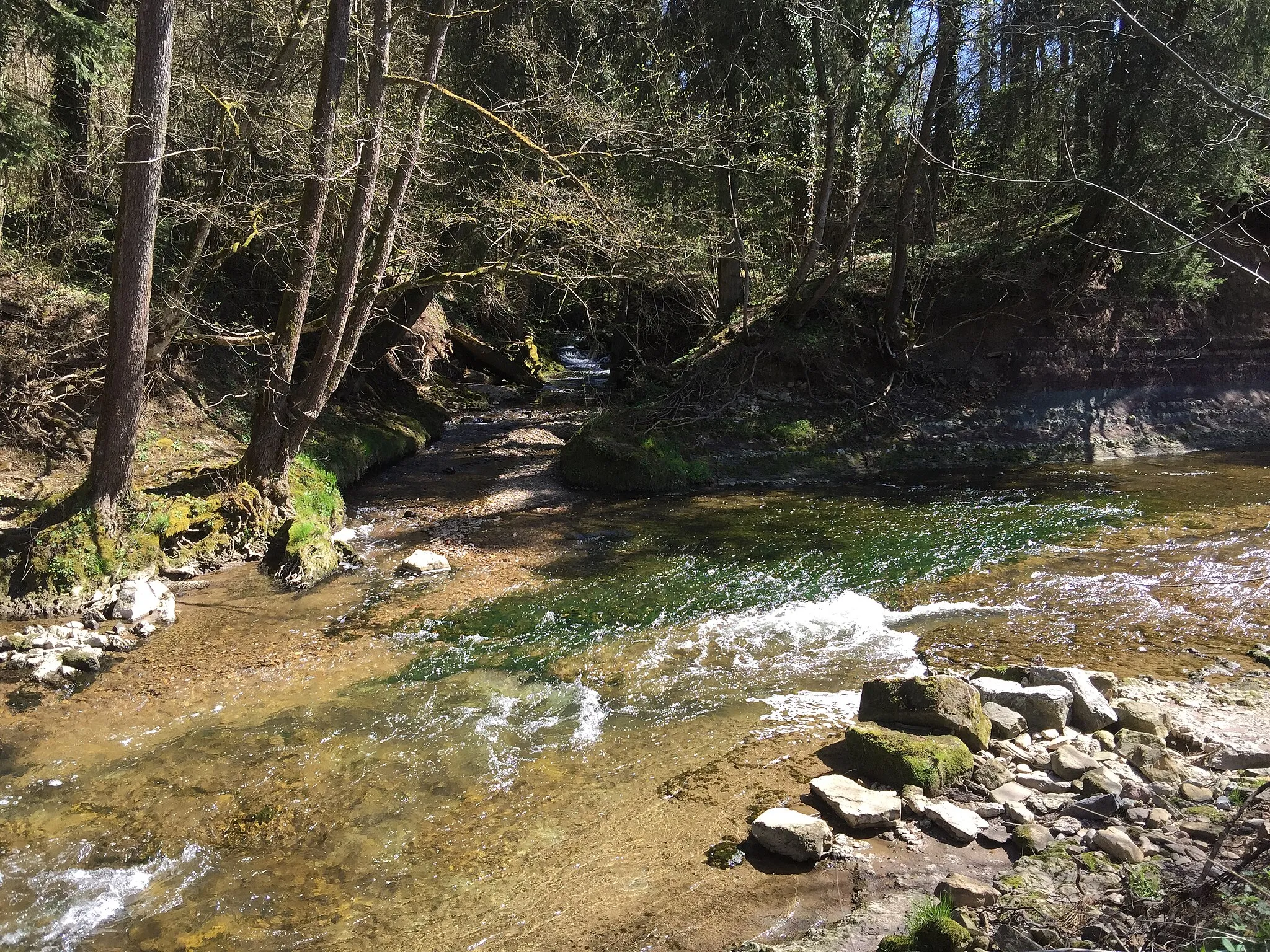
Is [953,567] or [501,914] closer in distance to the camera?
[501,914]

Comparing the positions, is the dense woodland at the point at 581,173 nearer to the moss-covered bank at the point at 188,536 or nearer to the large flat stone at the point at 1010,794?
the moss-covered bank at the point at 188,536

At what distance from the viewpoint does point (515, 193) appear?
11188 mm

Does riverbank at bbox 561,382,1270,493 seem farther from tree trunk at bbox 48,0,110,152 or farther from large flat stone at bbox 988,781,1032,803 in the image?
large flat stone at bbox 988,781,1032,803

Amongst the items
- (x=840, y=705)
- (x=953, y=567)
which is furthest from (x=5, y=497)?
(x=953, y=567)

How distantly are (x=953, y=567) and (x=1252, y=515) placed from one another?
15.4 feet

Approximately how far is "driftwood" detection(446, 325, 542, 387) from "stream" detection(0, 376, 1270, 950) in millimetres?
9663

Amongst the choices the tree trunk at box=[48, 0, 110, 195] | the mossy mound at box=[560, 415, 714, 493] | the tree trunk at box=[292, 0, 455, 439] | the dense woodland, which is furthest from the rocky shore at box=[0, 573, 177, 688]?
the mossy mound at box=[560, 415, 714, 493]

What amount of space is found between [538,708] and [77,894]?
3106 millimetres

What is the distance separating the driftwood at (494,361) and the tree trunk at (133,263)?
12564mm

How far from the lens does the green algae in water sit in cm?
816

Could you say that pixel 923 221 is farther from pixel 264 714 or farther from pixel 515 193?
pixel 264 714

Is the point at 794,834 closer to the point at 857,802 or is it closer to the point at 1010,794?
the point at 857,802

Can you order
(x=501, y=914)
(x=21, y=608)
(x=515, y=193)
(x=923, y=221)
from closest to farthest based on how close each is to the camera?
(x=501, y=914), (x=21, y=608), (x=515, y=193), (x=923, y=221)

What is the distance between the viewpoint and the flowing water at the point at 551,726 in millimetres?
4594
